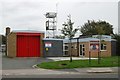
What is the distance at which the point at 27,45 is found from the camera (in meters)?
45.9

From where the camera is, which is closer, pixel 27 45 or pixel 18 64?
pixel 18 64

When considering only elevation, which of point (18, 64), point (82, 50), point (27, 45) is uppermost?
point (27, 45)

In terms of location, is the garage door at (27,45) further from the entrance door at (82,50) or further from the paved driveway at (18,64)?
the paved driveway at (18,64)

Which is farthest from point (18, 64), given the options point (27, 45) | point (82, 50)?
point (82, 50)

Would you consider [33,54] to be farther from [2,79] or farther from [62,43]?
[2,79]

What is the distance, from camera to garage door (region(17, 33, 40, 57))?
4569 centimetres

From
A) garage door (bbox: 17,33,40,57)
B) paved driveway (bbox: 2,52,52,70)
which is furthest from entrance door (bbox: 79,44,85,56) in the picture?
paved driveway (bbox: 2,52,52,70)

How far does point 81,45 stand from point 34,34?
7398 millimetres

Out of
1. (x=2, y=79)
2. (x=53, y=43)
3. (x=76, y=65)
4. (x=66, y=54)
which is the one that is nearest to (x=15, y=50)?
(x=53, y=43)

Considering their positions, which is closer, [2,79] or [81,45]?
[2,79]

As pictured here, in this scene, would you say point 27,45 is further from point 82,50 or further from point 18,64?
point 18,64

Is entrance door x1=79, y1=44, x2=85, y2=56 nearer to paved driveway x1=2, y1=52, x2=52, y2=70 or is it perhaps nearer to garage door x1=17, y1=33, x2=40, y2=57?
garage door x1=17, y1=33, x2=40, y2=57

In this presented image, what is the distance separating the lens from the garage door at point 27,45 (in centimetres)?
4569

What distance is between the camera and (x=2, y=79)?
16.9 meters
